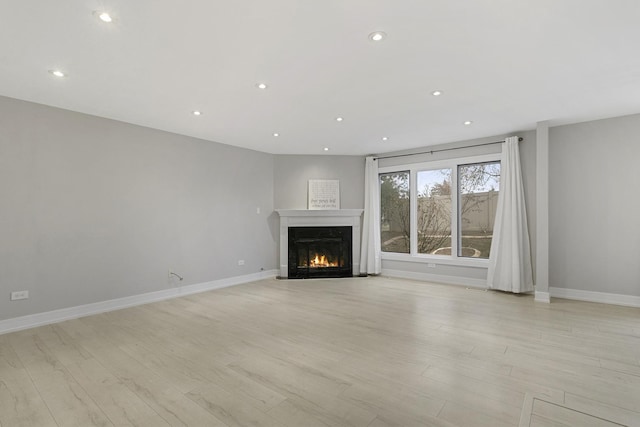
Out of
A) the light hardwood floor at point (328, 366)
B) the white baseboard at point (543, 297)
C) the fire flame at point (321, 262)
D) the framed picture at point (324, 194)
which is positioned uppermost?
the framed picture at point (324, 194)

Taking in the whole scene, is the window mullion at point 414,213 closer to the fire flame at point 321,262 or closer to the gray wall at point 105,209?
the fire flame at point 321,262

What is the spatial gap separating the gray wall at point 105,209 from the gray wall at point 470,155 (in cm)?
327

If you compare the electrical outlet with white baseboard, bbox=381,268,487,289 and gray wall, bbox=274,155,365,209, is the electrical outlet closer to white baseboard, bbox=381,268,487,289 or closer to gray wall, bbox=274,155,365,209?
gray wall, bbox=274,155,365,209

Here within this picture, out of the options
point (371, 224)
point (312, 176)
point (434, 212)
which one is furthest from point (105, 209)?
point (434, 212)

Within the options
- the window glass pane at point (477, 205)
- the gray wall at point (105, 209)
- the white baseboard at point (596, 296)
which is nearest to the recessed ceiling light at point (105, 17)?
the gray wall at point (105, 209)

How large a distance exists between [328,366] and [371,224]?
4.19 meters

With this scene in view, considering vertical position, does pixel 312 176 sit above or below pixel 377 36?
below

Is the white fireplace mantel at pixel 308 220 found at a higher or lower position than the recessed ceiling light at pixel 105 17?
lower

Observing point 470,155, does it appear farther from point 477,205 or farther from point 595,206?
point 595,206

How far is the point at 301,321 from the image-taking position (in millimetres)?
3666

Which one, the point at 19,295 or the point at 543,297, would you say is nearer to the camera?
the point at 19,295

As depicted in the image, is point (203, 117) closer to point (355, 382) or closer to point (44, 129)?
point (44, 129)

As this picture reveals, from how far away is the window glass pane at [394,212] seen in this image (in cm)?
643

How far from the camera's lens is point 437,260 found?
19.3ft
